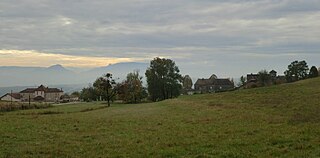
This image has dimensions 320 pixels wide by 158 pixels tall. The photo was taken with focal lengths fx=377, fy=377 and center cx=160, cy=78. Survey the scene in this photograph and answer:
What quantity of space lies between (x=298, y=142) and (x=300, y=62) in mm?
104696

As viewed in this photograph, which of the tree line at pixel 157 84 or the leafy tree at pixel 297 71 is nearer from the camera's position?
the leafy tree at pixel 297 71

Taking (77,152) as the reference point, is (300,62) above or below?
above

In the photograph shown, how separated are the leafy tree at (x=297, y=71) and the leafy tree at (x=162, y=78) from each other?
3415 centimetres

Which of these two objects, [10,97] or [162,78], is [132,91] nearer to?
[162,78]

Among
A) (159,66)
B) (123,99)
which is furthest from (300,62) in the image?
(123,99)

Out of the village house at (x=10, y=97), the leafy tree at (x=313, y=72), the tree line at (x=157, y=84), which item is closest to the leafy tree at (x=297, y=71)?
the leafy tree at (x=313, y=72)

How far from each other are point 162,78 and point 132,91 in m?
10.4

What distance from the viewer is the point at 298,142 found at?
15.9 meters

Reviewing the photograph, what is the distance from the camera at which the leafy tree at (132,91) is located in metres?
116

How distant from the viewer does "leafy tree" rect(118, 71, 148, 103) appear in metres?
116

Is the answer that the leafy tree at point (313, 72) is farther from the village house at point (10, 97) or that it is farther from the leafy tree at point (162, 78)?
the village house at point (10, 97)

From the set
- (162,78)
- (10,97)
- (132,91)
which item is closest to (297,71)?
(162,78)

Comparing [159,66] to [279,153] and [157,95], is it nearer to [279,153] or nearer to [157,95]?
[157,95]

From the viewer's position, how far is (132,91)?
120 metres
